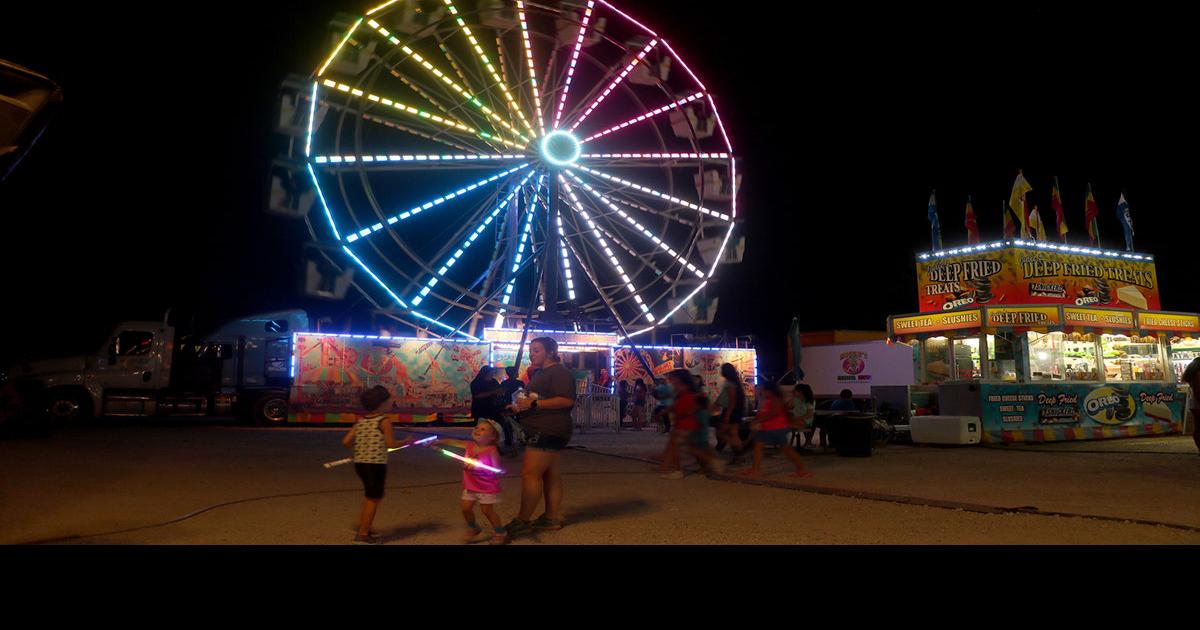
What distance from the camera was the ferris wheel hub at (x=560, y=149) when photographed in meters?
17.7

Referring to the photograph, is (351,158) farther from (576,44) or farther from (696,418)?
(696,418)

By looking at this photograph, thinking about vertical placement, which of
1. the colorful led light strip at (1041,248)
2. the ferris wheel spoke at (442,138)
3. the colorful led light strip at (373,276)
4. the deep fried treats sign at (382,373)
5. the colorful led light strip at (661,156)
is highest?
the colorful led light strip at (661,156)

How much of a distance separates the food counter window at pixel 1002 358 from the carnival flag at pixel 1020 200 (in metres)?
3.99

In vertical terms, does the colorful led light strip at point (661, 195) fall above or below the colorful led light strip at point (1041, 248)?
above

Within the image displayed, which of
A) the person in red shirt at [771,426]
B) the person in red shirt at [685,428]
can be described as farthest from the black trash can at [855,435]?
the person in red shirt at [685,428]

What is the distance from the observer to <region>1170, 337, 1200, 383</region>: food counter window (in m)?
18.5

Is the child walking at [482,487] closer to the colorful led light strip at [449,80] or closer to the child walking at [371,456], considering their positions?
the child walking at [371,456]

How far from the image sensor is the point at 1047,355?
56.1 feet

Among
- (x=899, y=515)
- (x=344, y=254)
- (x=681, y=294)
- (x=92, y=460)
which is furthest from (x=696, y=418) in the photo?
(x=681, y=294)

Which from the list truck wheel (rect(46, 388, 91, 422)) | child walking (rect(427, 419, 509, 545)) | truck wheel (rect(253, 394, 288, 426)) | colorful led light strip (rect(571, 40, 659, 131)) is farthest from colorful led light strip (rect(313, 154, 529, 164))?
child walking (rect(427, 419, 509, 545))

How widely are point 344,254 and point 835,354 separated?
25078 millimetres

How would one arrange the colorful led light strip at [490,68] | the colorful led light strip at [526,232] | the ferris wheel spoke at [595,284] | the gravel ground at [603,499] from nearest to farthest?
the gravel ground at [603,499], the colorful led light strip at [490,68], the colorful led light strip at [526,232], the ferris wheel spoke at [595,284]

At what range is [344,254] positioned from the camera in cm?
→ 1529

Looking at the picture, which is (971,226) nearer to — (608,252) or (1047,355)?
(1047,355)
